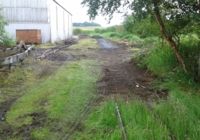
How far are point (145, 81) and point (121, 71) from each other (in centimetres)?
316

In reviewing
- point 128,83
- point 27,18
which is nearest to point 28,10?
point 27,18

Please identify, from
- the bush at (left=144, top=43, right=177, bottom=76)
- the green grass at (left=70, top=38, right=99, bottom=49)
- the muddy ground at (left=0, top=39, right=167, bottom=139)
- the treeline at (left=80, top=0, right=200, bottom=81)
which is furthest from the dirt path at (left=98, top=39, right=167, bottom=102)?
Answer: the green grass at (left=70, top=38, right=99, bottom=49)

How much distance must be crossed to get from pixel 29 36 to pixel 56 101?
2979cm

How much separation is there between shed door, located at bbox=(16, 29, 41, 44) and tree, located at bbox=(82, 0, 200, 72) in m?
26.6

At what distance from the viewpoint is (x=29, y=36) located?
4069cm

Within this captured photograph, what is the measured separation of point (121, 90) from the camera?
1354 centimetres

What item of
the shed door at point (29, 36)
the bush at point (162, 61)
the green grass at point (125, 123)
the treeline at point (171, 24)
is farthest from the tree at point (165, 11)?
the shed door at point (29, 36)

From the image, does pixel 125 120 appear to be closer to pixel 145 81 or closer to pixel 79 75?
pixel 145 81

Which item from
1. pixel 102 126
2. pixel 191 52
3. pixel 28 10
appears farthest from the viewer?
pixel 28 10

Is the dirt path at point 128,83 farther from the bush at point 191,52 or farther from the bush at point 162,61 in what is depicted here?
the bush at point 191,52

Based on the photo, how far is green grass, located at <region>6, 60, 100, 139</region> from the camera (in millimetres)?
9789

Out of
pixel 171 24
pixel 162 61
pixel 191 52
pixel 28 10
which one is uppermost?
pixel 28 10

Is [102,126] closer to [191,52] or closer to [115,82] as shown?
[115,82]

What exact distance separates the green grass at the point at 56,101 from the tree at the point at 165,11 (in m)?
2.69
